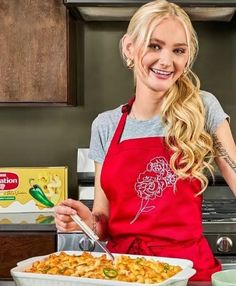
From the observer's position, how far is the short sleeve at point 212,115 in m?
1.75

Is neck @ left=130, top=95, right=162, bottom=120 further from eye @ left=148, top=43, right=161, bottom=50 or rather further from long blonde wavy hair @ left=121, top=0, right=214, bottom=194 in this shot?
eye @ left=148, top=43, right=161, bottom=50

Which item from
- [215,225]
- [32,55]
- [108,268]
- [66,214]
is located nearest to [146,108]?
[66,214]

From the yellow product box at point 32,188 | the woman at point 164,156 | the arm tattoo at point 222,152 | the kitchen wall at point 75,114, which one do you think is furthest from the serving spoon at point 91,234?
the kitchen wall at point 75,114

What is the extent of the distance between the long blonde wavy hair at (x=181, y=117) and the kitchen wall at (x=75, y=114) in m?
1.43

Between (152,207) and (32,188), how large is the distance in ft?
4.35

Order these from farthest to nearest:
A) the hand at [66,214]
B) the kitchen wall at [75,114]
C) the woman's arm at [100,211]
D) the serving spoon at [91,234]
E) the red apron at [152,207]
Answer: the kitchen wall at [75,114], the woman's arm at [100,211], the red apron at [152,207], the hand at [66,214], the serving spoon at [91,234]

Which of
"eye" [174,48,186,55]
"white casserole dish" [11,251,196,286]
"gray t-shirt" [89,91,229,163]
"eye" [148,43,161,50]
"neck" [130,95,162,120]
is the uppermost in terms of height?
"eye" [148,43,161,50]

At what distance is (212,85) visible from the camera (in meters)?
3.18

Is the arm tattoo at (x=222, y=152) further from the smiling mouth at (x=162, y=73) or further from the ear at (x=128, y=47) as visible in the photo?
the ear at (x=128, y=47)

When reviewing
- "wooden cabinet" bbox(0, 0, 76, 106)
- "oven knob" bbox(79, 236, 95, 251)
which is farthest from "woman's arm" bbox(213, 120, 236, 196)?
"wooden cabinet" bbox(0, 0, 76, 106)

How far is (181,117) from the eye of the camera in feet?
5.73

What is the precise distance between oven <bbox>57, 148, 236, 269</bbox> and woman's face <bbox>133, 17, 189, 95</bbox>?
1.01m

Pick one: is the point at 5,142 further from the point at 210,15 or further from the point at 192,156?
the point at 192,156

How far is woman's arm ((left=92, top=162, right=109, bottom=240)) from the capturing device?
1792 millimetres
